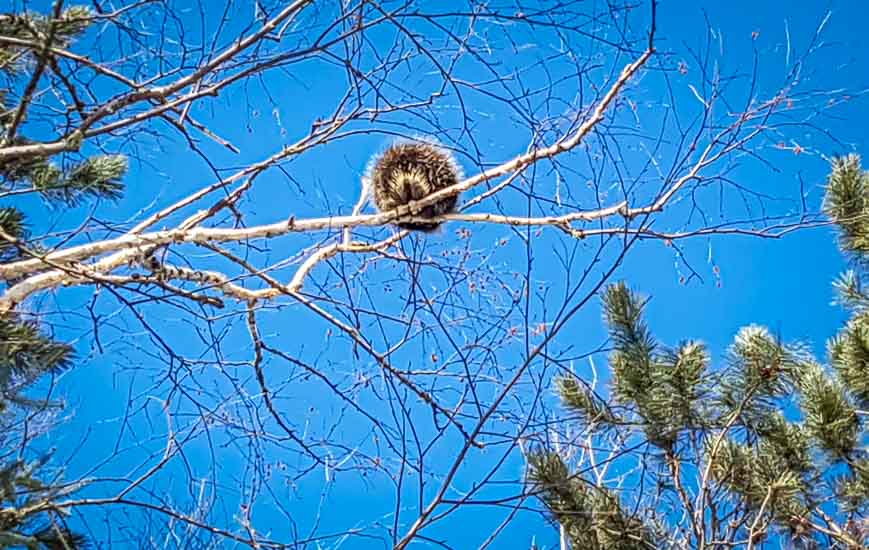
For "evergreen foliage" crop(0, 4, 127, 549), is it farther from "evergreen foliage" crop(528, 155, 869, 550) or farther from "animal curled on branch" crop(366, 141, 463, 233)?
"animal curled on branch" crop(366, 141, 463, 233)

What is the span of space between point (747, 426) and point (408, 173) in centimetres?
116

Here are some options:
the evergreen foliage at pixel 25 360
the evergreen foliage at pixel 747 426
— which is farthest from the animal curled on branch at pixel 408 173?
the evergreen foliage at pixel 25 360

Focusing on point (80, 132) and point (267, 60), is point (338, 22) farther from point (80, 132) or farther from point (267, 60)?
point (80, 132)

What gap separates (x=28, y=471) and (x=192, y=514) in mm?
446

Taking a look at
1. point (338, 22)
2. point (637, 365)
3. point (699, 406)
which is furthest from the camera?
point (637, 365)

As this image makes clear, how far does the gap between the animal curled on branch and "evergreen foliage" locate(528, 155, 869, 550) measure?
0.68 m

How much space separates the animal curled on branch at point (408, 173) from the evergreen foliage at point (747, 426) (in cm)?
68

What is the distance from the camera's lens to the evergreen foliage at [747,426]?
84.4 inches

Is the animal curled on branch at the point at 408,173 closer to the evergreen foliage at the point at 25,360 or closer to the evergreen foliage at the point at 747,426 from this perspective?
the evergreen foliage at the point at 747,426

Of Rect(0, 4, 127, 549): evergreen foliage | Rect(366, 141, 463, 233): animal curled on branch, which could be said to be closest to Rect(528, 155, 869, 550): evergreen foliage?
Rect(366, 141, 463, 233): animal curled on branch

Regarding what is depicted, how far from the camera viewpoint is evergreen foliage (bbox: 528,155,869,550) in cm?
214

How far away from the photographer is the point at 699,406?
7.95 feet

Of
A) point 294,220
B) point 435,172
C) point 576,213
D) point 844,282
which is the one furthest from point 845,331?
point 294,220

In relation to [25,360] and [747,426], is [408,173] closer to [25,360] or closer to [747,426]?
[747,426]
